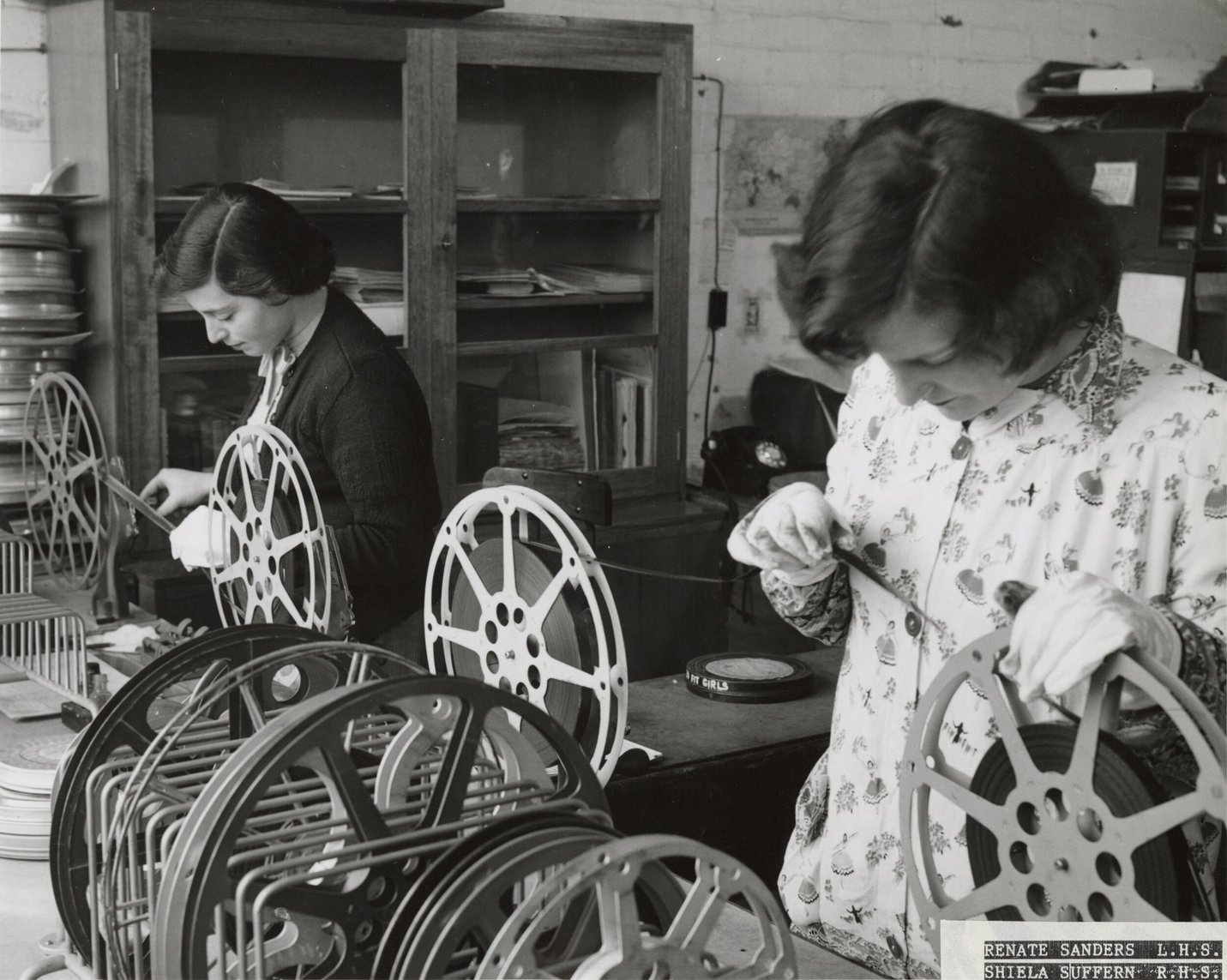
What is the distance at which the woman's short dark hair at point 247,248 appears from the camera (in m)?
1.94

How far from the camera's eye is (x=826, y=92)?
158 inches

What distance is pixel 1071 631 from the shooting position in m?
0.81

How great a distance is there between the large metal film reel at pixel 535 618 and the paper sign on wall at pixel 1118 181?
2840 millimetres

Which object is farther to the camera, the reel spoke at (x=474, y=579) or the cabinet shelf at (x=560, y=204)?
the cabinet shelf at (x=560, y=204)

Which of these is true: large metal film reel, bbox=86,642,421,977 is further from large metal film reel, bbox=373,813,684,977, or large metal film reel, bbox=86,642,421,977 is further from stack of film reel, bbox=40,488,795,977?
large metal film reel, bbox=373,813,684,977

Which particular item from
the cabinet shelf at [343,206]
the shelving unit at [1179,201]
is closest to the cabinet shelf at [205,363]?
the cabinet shelf at [343,206]

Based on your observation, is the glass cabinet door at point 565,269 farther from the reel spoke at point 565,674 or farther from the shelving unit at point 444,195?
the reel spoke at point 565,674

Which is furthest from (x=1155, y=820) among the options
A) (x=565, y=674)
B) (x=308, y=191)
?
(x=308, y=191)

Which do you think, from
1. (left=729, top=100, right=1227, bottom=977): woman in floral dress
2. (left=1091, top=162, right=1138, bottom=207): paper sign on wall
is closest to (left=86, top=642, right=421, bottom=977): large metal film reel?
(left=729, top=100, right=1227, bottom=977): woman in floral dress

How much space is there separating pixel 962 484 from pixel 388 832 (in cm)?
56

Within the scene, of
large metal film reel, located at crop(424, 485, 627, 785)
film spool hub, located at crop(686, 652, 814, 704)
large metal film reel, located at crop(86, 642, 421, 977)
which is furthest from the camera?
film spool hub, located at crop(686, 652, 814, 704)

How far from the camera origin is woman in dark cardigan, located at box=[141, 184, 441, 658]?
187cm

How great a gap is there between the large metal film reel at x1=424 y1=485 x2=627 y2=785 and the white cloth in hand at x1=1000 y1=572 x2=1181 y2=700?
48cm

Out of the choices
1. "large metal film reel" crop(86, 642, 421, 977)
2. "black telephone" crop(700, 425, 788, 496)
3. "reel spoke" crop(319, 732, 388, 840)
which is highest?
"reel spoke" crop(319, 732, 388, 840)
